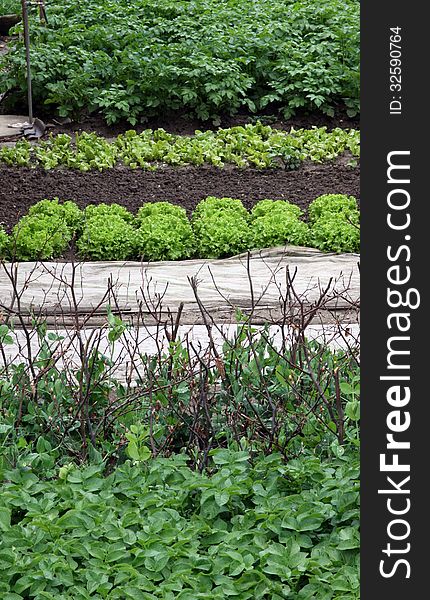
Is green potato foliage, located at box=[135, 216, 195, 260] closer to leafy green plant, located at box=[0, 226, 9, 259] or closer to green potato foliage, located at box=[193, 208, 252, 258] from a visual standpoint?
green potato foliage, located at box=[193, 208, 252, 258]

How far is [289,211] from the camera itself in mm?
7055

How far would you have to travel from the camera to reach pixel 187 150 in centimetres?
888

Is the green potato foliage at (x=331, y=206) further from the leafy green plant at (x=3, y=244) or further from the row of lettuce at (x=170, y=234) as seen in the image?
the leafy green plant at (x=3, y=244)

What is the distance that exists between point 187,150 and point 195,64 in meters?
1.88

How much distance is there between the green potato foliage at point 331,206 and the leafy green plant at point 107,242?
1424 mm

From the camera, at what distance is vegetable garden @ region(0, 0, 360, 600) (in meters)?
2.92

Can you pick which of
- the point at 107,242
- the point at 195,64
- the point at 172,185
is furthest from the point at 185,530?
the point at 195,64

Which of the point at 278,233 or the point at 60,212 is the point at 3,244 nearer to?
the point at 60,212

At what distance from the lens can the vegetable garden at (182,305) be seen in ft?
9.57

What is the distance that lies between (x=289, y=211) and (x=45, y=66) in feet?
16.3

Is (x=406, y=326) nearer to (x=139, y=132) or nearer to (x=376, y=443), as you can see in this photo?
(x=376, y=443)

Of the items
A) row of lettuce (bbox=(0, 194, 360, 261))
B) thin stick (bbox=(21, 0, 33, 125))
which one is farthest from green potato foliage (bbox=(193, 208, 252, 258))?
thin stick (bbox=(21, 0, 33, 125))

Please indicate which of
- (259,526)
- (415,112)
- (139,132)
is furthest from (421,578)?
(139,132)

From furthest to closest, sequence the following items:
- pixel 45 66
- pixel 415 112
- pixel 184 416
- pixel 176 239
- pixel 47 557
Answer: pixel 45 66
pixel 176 239
pixel 184 416
pixel 47 557
pixel 415 112
